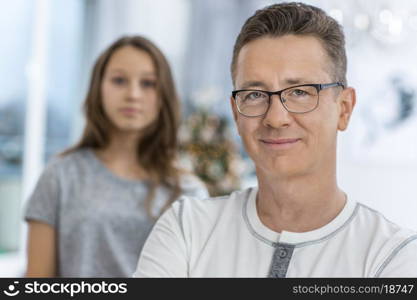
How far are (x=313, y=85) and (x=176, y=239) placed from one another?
1.29 feet

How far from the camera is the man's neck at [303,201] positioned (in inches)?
41.9

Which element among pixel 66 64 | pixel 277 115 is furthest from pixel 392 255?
pixel 66 64

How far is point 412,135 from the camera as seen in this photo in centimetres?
293

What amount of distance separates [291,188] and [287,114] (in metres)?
0.15

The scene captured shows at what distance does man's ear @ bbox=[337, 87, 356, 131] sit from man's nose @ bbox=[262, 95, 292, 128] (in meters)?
0.13

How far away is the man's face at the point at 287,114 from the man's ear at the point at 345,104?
0.7 inches

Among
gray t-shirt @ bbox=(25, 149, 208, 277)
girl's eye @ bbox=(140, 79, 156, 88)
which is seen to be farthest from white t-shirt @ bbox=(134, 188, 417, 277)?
girl's eye @ bbox=(140, 79, 156, 88)

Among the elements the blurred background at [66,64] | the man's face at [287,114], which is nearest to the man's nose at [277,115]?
the man's face at [287,114]

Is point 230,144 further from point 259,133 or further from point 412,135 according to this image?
point 259,133

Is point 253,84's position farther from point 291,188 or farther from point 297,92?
point 291,188

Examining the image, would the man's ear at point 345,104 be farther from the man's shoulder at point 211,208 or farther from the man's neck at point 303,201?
the man's shoulder at point 211,208

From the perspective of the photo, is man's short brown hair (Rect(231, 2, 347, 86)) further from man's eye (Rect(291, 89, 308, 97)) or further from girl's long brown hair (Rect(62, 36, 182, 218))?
girl's long brown hair (Rect(62, 36, 182, 218))

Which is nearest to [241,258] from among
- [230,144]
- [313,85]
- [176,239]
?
[176,239]

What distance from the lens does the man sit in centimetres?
99
